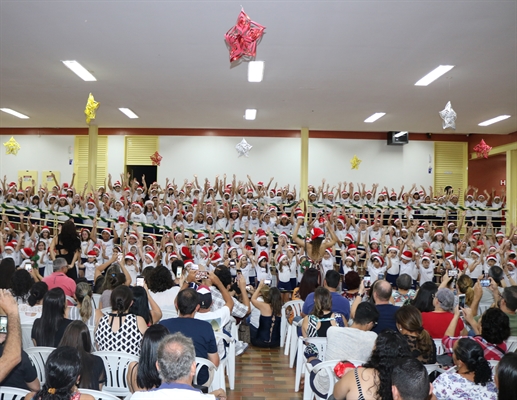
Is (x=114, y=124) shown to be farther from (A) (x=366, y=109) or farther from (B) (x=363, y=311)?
(B) (x=363, y=311)

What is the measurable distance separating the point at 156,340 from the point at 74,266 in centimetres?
594

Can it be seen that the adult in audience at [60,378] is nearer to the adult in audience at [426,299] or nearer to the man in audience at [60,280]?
the adult in audience at [426,299]

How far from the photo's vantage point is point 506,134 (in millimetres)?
17125

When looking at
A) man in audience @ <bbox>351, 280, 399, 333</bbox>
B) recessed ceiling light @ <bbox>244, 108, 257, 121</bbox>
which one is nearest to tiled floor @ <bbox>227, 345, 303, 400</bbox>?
man in audience @ <bbox>351, 280, 399, 333</bbox>

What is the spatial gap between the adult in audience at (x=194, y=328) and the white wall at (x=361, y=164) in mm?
14883

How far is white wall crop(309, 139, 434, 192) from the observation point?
59.6ft

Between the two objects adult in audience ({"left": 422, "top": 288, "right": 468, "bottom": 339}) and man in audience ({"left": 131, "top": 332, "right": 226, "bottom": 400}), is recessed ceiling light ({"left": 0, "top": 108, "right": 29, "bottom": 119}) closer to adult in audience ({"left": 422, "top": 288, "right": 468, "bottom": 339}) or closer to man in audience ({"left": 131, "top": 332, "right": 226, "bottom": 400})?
adult in audience ({"left": 422, "top": 288, "right": 468, "bottom": 339})

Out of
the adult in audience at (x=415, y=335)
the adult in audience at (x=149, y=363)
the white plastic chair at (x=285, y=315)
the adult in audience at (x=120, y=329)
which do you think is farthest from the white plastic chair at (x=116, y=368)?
the white plastic chair at (x=285, y=315)


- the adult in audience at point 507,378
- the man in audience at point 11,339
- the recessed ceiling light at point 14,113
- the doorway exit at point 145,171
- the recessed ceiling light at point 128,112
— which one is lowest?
the adult in audience at point 507,378

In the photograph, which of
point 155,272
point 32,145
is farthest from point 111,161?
point 155,272

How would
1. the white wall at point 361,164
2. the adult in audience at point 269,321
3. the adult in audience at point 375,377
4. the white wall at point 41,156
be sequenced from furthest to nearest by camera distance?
the white wall at point 41,156, the white wall at point 361,164, the adult in audience at point 269,321, the adult in audience at point 375,377

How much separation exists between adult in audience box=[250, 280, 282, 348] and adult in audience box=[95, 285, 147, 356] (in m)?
2.50

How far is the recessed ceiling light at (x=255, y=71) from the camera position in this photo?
911cm

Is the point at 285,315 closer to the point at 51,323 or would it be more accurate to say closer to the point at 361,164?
the point at 51,323
